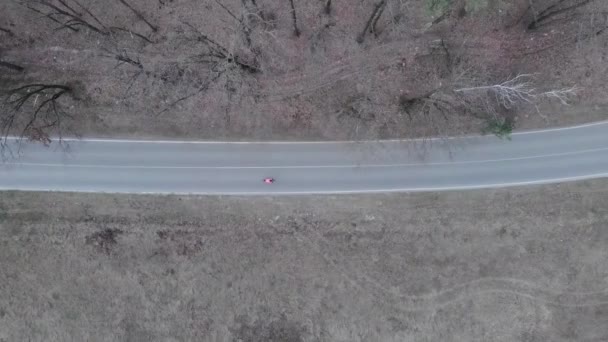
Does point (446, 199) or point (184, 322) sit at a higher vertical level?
point (446, 199)

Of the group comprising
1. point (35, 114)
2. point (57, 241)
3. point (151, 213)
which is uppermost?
point (35, 114)

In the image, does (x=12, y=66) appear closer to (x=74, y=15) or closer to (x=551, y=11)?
(x=74, y=15)

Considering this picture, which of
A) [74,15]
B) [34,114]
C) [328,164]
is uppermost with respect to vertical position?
[74,15]

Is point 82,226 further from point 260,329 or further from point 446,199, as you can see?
point 446,199

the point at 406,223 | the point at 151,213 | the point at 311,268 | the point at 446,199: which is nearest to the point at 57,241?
the point at 151,213

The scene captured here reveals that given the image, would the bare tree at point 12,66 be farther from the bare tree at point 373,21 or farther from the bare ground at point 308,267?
the bare tree at point 373,21

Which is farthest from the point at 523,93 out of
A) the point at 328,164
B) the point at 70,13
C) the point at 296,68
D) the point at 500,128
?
the point at 70,13

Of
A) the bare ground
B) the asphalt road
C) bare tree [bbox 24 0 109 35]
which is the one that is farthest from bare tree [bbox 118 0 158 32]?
the bare ground
